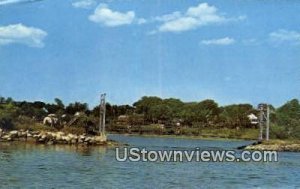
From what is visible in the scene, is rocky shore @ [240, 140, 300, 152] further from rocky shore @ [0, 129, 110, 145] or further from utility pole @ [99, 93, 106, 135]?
rocky shore @ [0, 129, 110, 145]

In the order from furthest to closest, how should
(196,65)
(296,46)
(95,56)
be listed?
(95,56) < (196,65) < (296,46)

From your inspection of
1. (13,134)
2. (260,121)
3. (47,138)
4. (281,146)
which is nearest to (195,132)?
(260,121)

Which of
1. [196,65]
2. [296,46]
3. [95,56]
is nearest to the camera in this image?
[296,46]

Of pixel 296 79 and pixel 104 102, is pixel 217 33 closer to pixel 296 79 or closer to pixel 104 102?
pixel 296 79

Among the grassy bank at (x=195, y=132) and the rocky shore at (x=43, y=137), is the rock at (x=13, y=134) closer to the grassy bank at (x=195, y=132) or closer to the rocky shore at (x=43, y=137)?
the rocky shore at (x=43, y=137)

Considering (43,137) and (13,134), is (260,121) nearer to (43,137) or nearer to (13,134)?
(43,137)

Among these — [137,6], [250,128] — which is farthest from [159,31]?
[250,128]
